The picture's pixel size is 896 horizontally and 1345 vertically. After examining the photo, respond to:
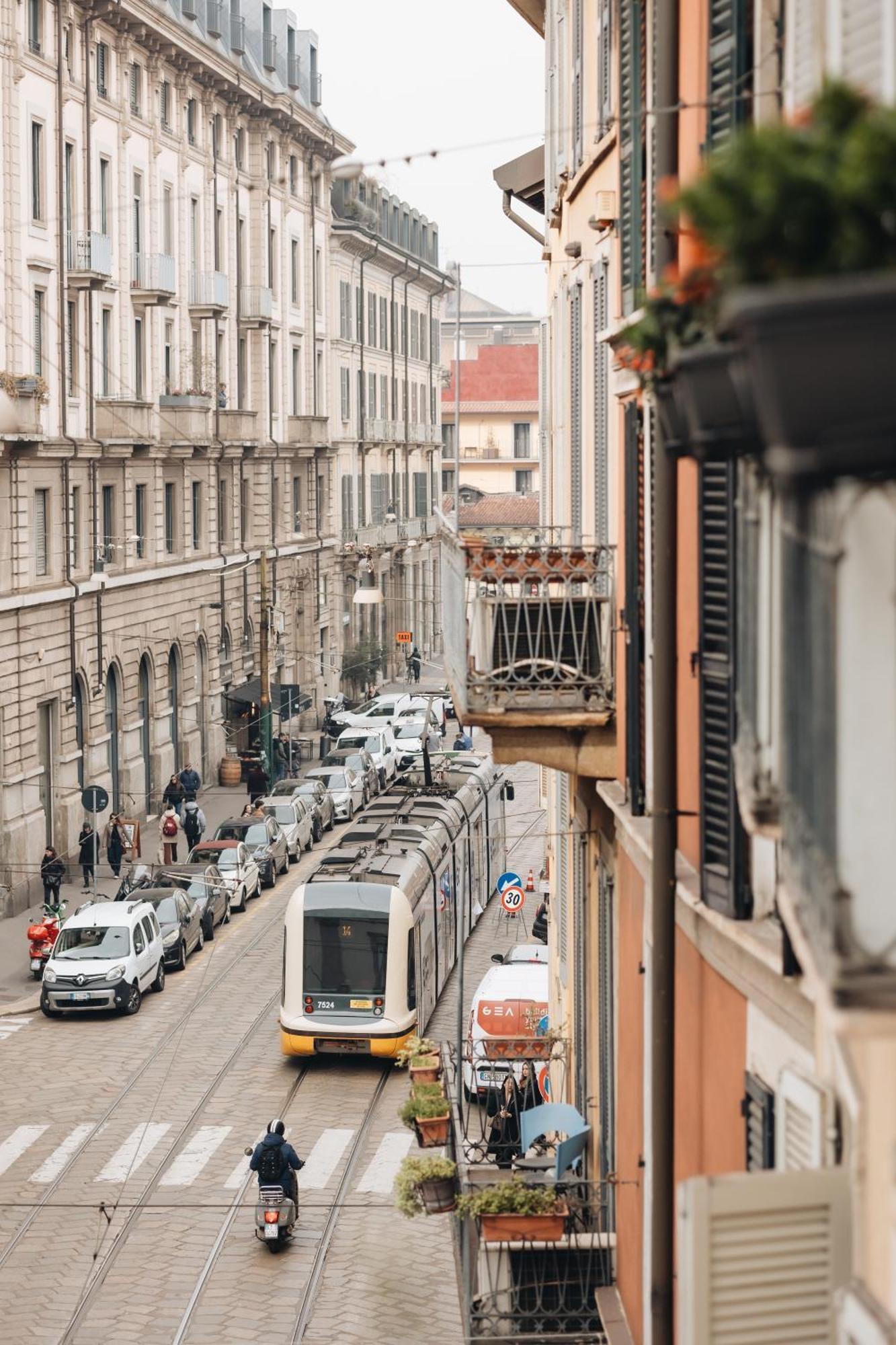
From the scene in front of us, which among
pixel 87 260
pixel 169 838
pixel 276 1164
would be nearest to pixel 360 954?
pixel 276 1164

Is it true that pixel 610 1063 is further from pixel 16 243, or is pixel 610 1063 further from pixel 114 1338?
pixel 16 243

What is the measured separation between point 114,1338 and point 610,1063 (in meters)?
6.05

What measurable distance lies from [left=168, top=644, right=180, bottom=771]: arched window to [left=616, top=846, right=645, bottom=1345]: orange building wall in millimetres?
39580

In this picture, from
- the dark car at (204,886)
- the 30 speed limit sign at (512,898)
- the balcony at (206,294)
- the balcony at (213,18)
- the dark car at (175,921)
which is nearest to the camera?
the 30 speed limit sign at (512,898)

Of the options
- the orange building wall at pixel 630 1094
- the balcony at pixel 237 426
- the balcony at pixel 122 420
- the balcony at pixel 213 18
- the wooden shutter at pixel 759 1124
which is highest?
the balcony at pixel 213 18

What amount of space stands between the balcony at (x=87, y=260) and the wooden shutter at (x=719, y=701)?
3645cm

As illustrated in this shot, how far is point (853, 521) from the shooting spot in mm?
4398

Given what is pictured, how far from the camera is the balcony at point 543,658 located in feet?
40.3

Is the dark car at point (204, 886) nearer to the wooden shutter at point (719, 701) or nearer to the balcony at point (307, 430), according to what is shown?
the wooden shutter at point (719, 701)

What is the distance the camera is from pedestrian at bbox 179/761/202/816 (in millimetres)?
46500

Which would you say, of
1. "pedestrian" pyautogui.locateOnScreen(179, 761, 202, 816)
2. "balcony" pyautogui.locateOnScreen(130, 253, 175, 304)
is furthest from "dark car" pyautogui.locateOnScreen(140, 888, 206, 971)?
"balcony" pyautogui.locateOnScreen(130, 253, 175, 304)

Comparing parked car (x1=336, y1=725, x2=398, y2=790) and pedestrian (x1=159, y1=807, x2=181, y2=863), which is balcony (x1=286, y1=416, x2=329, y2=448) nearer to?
parked car (x1=336, y1=725, x2=398, y2=790)

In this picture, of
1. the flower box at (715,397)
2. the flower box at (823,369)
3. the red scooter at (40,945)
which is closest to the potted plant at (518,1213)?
the flower box at (715,397)

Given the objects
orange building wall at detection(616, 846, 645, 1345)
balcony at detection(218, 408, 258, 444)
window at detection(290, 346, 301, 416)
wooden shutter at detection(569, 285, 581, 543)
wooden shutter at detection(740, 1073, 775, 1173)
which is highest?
window at detection(290, 346, 301, 416)
